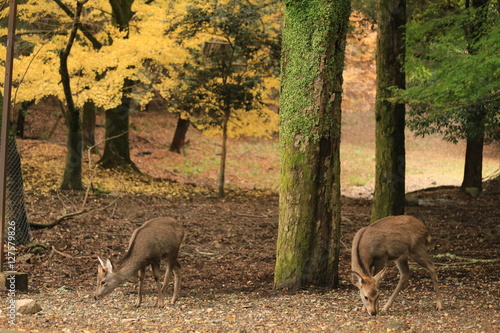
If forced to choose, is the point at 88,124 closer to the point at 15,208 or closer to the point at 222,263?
the point at 15,208

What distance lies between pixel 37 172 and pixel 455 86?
14.0m

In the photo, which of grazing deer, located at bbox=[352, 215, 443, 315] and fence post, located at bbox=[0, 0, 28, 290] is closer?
grazing deer, located at bbox=[352, 215, 443, 315]

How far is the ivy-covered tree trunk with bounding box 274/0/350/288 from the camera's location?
770 cm

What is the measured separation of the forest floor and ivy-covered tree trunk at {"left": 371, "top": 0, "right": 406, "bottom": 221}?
125 cm

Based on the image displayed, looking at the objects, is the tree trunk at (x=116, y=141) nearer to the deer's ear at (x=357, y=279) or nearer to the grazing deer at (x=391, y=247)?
the grazing deer at (x=391, y=247)

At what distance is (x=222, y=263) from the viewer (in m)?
10.1

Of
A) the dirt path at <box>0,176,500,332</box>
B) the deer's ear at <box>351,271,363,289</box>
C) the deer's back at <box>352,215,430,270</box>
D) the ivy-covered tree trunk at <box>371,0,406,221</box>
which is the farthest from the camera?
the ivy-covered tree trunk at <box>371,0,406,221</box>

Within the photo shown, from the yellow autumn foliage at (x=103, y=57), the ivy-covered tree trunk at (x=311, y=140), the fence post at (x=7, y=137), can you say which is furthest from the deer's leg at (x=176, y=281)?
the yellow autumn foliage at (x=103, y=57)

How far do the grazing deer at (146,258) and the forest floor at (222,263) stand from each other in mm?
258

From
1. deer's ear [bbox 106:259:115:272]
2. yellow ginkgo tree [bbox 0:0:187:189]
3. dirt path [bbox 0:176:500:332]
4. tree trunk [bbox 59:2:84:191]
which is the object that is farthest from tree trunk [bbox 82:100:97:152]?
deer's ear [bbox 106:259:115:272]

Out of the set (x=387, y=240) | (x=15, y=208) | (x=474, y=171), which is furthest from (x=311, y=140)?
(x=474, y=171)

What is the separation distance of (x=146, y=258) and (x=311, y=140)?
2486 millimetres

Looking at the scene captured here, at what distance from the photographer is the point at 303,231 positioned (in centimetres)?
784

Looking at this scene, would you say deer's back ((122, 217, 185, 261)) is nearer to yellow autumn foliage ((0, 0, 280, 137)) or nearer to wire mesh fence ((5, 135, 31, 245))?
wire mesh fence ((5, 135, 31, 245))
